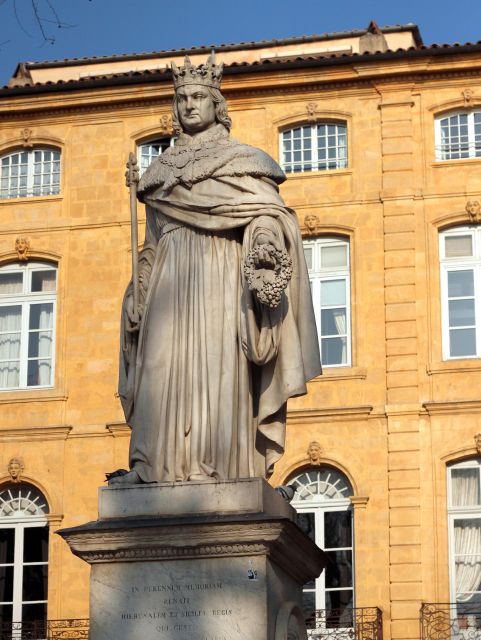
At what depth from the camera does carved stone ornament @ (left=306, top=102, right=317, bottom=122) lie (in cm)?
2902

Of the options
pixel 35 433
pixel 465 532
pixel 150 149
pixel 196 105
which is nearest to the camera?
pixel 196 105

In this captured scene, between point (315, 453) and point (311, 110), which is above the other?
point (311, 110)

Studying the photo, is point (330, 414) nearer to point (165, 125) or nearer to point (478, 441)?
point (478, 441)

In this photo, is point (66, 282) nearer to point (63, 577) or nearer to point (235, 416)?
point (63, 577)

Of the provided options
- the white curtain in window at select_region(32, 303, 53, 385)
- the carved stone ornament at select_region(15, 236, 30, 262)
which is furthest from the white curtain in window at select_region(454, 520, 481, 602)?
the carved stone ornament at select_region(15, 236, 30, 262)

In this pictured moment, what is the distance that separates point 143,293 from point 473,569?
57.6 ft

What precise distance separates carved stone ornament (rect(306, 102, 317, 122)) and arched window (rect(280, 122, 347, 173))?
201mm

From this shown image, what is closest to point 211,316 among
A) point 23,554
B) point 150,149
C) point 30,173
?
point 23,554

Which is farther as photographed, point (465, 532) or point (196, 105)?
point (465, 532)

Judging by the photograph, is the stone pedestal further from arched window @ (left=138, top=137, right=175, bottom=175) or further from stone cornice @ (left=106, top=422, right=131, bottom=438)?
arched window @ (left=138, top=137, right=175, bottom=175)

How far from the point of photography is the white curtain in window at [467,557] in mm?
26719

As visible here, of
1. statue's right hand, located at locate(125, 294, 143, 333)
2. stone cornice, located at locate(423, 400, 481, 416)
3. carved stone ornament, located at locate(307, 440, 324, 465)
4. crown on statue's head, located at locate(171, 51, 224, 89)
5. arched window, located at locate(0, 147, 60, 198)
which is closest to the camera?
statue's right hand, located at locate(125, 294, 143, 333)

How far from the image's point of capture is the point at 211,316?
9844 millimetres

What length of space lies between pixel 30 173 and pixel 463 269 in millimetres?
7756
